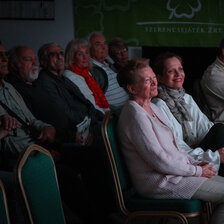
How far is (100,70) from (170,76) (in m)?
1.51

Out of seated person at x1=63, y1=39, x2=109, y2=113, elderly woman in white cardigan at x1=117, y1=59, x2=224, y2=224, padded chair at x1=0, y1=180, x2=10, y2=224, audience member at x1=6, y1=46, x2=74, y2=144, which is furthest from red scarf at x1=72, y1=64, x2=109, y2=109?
padded chair at x1=0, y1=180, x2=10, y2=224

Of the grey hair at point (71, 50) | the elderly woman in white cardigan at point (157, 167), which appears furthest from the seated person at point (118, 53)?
the elderly woman in white cardigan at point (157, 167)

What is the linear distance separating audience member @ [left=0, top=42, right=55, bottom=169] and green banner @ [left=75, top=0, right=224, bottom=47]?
3.04 m

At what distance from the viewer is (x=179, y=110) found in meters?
2.81

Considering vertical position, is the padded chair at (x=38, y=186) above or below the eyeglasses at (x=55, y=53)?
below

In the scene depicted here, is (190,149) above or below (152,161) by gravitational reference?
below

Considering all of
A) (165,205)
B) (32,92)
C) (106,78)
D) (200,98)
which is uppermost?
(32,92)

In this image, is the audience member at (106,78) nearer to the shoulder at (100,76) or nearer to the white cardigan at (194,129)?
the shoulder at (100,76)

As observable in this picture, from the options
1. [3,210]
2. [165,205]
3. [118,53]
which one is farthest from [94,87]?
[3,210]

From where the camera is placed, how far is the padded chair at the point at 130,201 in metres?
1.92

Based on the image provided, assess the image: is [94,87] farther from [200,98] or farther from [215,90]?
[215,90]

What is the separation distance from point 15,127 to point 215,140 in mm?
1246

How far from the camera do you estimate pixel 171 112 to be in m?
2.78

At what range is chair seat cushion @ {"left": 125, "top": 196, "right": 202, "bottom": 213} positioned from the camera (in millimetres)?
1925
